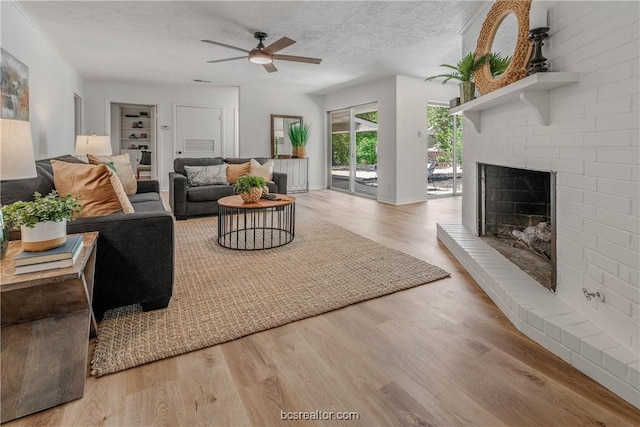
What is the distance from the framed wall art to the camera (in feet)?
9.66

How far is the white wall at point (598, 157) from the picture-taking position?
4.67 ft

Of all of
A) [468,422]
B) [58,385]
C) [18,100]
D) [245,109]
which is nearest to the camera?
[468,422]

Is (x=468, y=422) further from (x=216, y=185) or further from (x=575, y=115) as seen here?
(x=216, y=185)

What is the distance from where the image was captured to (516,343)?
5.65ft

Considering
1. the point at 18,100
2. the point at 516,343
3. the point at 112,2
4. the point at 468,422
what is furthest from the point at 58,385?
the point at 112,2

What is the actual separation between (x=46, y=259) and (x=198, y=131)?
23.1 ft

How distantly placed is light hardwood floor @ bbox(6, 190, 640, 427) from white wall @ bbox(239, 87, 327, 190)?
20.7 ft

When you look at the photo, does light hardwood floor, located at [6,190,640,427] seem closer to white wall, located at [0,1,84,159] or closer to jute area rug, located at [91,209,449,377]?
jute area rug, located at [91,209,449,377]

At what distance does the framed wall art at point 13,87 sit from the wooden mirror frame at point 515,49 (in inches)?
152

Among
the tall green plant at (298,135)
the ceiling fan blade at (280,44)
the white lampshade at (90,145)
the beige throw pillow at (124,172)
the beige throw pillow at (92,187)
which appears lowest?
the beige throw pillow at (92,187)

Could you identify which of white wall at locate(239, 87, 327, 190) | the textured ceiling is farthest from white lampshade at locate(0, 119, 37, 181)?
white wall at locate(239, 87, 327, 190)

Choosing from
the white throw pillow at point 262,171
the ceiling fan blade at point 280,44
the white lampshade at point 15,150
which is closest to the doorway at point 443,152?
the white throw pillow at point 262,171

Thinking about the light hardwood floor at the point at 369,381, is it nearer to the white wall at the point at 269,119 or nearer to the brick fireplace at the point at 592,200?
the brick fireplace at the point at 592,200

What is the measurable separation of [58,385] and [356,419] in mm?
1137
